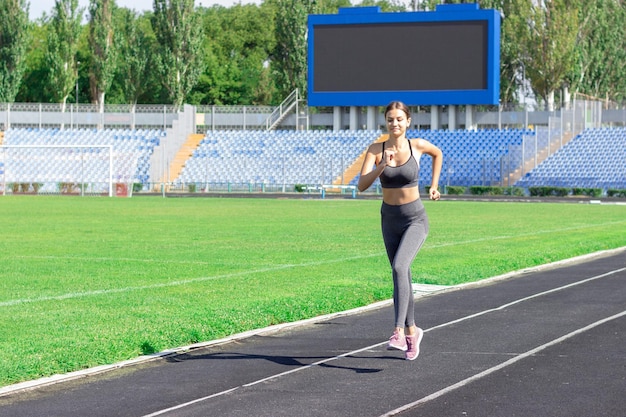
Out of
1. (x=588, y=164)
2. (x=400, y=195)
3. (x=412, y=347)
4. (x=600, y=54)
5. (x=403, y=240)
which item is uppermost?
(x=600, y=54)

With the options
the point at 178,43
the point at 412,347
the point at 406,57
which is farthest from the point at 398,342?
the point at 178,43

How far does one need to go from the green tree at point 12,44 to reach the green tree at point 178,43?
9.92 m

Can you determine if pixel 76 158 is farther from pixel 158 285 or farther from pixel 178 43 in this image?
pixel 158 285

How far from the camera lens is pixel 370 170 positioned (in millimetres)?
9617

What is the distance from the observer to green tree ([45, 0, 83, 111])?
282 feet

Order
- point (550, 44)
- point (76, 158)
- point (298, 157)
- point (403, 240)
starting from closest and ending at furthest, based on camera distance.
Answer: point (403, 240) < point (76, 158) < point (298, 157) < point (550, 44)

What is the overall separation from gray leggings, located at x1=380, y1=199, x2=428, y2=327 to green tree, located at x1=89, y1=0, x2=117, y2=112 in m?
78.5

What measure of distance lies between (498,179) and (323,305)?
5504 centimetres

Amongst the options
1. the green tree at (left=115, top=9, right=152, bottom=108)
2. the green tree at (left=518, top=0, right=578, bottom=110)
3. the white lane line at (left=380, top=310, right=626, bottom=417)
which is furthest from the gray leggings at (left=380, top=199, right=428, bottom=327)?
the green tree at (left=115, top=9, right=152, bottom=108)

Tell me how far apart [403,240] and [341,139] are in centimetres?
6637

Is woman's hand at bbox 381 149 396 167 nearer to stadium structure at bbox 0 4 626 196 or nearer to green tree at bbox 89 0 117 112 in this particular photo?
stadium structure at bbox 0 4 626 196

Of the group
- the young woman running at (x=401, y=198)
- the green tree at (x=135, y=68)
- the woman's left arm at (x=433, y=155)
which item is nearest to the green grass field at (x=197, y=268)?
the young woman running at (x=401, y=198)

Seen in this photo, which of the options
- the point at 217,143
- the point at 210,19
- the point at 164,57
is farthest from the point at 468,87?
the point at 210,19

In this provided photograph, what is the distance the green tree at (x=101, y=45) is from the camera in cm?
8675
